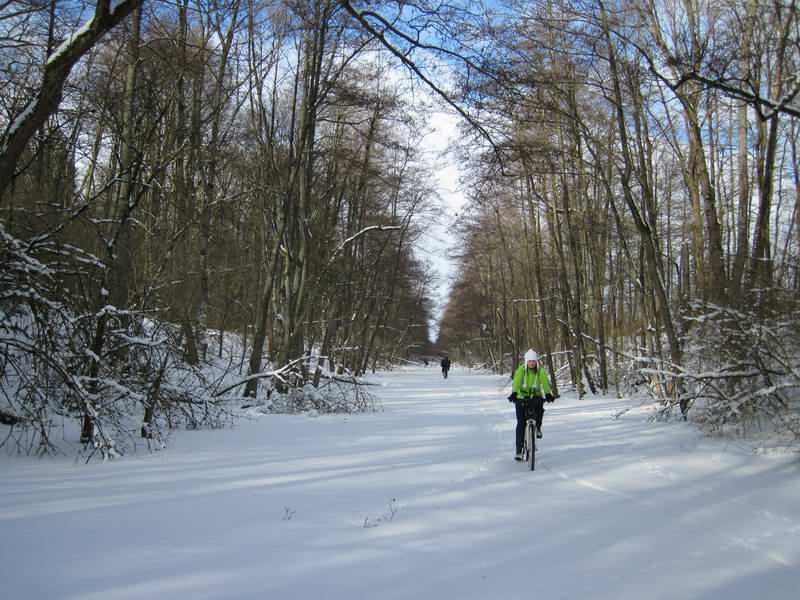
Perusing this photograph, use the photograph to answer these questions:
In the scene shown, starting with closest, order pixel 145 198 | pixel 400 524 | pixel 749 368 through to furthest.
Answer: pixel 400 524, pixel 749 368, pixel 145 198

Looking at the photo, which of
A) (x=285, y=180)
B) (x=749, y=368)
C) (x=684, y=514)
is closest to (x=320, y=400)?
(x=285, y=180)

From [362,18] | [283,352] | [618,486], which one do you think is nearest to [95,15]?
[362,18]

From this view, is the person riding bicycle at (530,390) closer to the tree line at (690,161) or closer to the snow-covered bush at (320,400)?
the tree line at (690,161)

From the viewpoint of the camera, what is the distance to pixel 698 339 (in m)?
10.2

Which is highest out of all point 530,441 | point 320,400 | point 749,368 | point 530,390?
point 749,368

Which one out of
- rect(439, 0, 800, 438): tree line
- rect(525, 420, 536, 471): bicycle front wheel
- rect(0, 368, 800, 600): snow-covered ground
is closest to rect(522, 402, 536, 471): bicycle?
rect(525, 420, 536, 471): bicycle front wheel

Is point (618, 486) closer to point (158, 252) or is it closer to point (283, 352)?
point (283, 352)

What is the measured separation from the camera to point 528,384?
27.3 ft

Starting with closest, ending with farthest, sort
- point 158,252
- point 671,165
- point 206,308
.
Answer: point 158,252 < point 206,308 < point 671,165

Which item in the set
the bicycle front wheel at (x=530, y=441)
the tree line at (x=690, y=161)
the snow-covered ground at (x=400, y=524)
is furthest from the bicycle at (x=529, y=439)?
the tree line at (x=690, y=161)

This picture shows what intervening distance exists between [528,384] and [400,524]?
4014mm

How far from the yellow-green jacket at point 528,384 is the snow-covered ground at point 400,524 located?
3.30ft

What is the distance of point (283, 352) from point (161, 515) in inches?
414

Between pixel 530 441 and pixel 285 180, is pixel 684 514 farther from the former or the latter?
pixel 285 180
